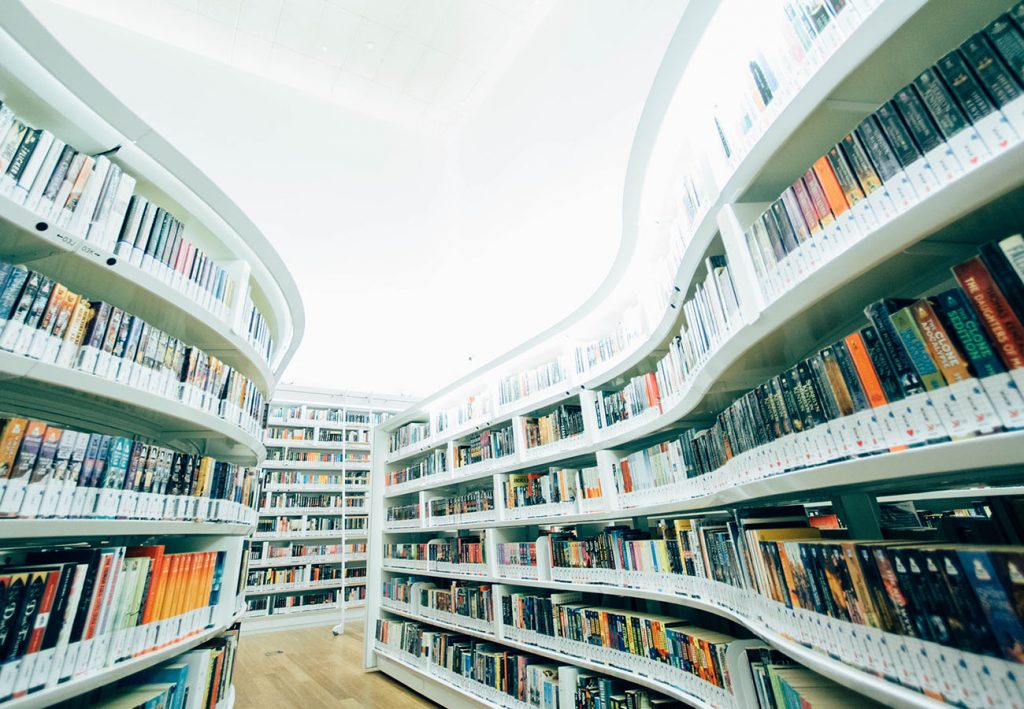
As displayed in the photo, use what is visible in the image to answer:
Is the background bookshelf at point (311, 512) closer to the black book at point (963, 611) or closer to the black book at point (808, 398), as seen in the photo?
the black book at point (808, 398)

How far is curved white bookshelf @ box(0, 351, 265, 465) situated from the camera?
1190 mm

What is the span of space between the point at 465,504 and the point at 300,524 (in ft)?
14.6

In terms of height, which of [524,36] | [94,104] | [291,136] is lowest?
[94,104]

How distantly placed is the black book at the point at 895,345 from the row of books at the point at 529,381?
248 cm

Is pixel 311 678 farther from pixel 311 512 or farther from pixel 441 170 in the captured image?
pixel 441 170

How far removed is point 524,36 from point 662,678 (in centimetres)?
459

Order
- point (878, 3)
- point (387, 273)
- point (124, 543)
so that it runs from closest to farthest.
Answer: point (878, 3) < point (124, 543) < point (387, 273)

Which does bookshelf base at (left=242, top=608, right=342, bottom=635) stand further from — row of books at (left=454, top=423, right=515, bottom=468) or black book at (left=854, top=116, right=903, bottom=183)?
black book at (left=854, top=116, right=903, bottom=183)

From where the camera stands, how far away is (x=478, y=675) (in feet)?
10.5

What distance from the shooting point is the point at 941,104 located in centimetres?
80

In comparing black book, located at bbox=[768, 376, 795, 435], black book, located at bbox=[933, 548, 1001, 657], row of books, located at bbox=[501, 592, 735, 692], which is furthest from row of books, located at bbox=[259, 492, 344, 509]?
black book, located at bbox=[933, 548, 1001, 657]

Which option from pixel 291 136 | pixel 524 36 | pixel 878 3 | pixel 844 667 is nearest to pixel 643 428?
pixel 844 667

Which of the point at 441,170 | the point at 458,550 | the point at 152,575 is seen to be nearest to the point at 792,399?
the point at 152,575

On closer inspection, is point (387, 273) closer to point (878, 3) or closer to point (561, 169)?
point (561, 169)
